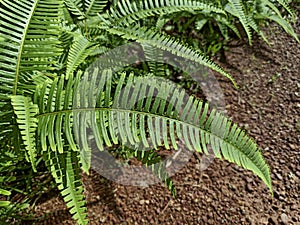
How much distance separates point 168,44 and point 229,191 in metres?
0.72

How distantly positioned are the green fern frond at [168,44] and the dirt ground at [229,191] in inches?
22.5

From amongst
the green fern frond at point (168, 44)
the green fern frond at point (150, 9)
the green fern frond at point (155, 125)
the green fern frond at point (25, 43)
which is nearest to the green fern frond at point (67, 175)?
the green fern frond at point (155, 125)

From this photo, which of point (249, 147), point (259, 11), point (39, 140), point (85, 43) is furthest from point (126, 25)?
point (259, 11)

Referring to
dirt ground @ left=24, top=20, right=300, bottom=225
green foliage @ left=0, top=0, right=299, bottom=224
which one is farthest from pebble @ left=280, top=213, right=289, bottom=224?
green foliage @ left=0, top=0, right=299, bottom=224

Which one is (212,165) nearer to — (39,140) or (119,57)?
(119,57)

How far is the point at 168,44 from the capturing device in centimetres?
152

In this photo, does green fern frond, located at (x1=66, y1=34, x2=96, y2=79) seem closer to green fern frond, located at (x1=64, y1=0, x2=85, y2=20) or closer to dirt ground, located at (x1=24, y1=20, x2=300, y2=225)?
green fern frond, located at (x1=64, y1=0, x2=85, y2=20)

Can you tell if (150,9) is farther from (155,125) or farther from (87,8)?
(155,125)

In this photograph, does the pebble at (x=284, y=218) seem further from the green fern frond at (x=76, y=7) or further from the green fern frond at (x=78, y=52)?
the green fern frond at (x=76, y=7)

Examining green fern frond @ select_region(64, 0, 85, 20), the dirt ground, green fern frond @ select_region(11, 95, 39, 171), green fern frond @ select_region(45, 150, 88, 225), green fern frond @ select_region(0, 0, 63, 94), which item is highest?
green fern frond @ select_region(0, 0, 63, 94)

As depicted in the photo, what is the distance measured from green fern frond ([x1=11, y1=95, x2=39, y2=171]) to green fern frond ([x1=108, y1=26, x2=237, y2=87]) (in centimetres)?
49

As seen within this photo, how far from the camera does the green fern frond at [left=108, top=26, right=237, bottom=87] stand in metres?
1.50

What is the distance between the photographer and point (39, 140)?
4.08 feet

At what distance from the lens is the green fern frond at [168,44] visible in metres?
1.50
